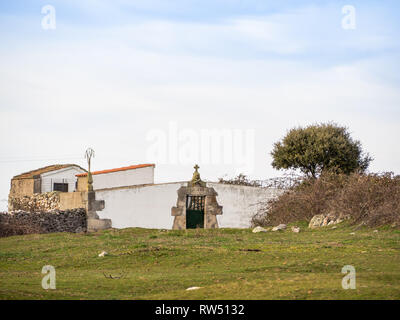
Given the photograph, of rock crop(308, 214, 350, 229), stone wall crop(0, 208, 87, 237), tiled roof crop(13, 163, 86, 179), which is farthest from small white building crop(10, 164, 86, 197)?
rock crop(308, 214, 350, 229)

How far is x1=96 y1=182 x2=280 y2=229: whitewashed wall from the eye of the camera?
114 ft

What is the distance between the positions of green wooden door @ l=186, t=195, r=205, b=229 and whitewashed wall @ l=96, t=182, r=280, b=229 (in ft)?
3.10

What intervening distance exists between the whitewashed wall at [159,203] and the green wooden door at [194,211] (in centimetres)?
94

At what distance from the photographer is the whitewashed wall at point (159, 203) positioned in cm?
3481

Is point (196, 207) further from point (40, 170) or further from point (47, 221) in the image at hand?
point (40, 170)

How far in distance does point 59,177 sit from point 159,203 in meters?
19.7

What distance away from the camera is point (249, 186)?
123 feet

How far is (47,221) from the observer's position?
1340 inches

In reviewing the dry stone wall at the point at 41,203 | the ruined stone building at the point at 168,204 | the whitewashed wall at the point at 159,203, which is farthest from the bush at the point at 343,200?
the dry stone wall at the point at 41,203

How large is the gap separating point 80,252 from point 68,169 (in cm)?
3500

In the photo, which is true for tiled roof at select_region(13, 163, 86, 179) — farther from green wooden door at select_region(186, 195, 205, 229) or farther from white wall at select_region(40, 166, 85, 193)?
green wooden door at select_region(186, 195, 205, 229)

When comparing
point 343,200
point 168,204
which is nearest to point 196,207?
point 168,204
